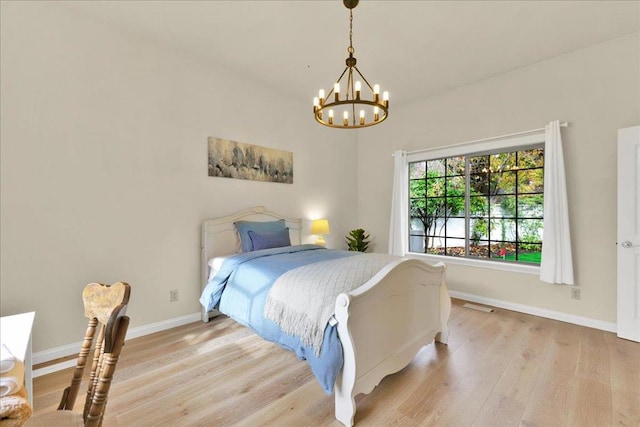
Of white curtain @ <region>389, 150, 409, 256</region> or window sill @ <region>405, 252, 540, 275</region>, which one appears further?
white curtain @ <region>389, 150, 409, 256</region>

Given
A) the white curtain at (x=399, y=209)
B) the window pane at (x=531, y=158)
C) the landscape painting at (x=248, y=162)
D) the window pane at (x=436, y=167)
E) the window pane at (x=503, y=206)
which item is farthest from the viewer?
the white curtain at (x=399, y=209)

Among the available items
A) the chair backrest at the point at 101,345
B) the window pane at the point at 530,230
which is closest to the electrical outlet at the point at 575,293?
the window pane at the point at 530,230

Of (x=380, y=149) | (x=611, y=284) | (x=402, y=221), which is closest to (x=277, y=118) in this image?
(x=380, y=149)

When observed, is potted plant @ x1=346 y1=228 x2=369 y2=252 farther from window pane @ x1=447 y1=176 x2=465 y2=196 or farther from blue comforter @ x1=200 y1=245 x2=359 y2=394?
blue comforter @ x1=200 y1=245 x2=359 y2=394

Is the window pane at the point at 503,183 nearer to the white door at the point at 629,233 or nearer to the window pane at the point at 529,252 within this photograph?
the window pane at the point at 529,252

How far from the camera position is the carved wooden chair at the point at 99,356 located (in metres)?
0.93

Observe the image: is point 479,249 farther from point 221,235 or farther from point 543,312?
point 221,235

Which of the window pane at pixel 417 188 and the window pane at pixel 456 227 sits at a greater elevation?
the window pane at pixel 417 188

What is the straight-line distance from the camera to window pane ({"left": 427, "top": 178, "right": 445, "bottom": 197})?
4.33 m

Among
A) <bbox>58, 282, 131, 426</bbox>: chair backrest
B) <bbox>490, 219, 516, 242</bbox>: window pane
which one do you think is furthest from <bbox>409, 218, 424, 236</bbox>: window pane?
<bbox>58, 282, 131, 426</bbox>: chair backrest

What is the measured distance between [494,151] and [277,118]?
9.37ft

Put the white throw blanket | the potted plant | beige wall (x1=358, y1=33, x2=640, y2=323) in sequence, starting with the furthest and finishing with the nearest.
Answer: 1. the potted plant
2. beige wall (x1=358, y1=33, x2=640, y2=323)
3. the white throw blanket

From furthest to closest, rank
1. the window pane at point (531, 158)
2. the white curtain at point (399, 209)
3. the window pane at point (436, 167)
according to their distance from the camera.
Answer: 1. the white curtain at point (399, 209)
2. the window pane at point (436, 167)
3. the window pane at point (531, 158)

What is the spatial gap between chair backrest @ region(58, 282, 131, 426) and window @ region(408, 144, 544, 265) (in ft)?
13.3
